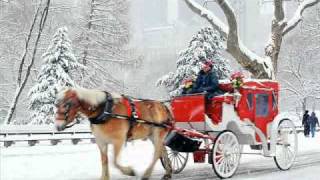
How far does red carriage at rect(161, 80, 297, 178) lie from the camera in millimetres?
11859

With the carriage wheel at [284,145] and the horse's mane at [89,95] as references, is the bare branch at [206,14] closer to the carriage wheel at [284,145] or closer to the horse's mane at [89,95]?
the carriage wheel at [284,145]

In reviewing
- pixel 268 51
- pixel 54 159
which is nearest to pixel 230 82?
pixel 54 159

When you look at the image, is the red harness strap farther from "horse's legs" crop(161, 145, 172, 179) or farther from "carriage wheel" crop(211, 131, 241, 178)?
"carriage wheel" crop(211, 131, 241, 178)

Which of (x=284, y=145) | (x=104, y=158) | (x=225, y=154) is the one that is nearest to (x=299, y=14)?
(x=284, y=145)

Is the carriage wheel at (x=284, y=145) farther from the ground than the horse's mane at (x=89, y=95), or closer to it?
closer to it

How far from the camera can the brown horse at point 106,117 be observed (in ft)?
30.1

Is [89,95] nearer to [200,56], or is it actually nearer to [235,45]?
[235,45]

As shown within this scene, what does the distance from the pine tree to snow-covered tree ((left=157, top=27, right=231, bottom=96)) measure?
7.01 metres

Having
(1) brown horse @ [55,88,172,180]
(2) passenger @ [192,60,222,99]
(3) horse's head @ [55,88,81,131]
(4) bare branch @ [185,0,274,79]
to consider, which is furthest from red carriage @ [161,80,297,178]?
(4) bare branch @ [185,0,274,79]

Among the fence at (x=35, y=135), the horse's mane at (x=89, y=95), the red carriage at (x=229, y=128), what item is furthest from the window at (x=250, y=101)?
the fence at (x=35, y=135)

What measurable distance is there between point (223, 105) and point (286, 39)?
47.5m

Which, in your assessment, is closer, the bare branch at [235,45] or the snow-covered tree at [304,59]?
the bare branch at [235,45]

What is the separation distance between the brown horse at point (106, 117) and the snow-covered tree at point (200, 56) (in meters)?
23.6

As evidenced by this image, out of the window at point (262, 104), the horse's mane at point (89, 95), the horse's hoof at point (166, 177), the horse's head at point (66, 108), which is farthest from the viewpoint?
the window at point (262, 104)
